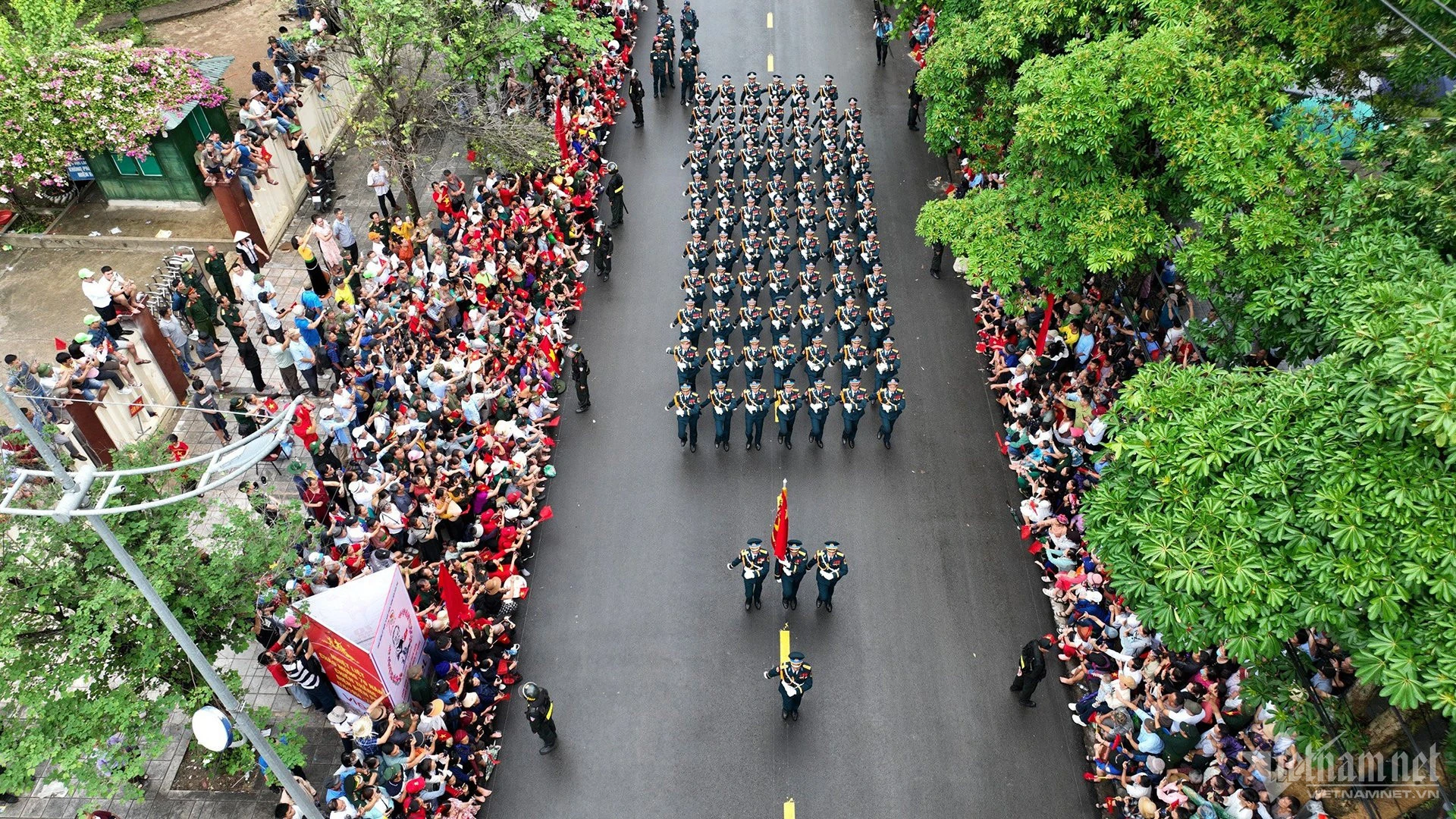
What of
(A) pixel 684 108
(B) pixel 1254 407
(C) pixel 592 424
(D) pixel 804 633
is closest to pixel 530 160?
(C) pixel 592 424

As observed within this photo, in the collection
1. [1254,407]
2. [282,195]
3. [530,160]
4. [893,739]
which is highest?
[1254,407]

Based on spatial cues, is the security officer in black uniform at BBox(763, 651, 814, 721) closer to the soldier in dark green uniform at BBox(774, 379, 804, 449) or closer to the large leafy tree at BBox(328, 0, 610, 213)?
the soldier in dark green uniform at BBox(774, 379, 804, 449)

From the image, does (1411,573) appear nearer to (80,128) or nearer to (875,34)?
(80,128)

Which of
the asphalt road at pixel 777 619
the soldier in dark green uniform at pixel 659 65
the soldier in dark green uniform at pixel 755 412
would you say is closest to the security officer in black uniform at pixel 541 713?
the asphalt road at pixel 777 619

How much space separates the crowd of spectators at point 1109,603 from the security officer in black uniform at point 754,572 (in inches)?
174

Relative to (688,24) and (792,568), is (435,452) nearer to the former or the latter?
(792,568)

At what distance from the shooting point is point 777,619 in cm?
1526

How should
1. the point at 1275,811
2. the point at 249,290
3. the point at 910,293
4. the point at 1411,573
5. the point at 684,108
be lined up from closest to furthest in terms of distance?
the point at 1411,573 < the point at 1275,811 < the point at 249,290 < the point at 910,293 < the point at 684,108

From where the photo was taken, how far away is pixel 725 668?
14586 millimetres

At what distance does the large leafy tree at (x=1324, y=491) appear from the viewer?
7.76 metres

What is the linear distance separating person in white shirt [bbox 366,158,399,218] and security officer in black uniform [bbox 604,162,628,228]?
16.3 feet

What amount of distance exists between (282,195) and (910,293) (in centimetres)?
1436

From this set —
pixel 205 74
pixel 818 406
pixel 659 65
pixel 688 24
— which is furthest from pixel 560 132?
pixel 818 406

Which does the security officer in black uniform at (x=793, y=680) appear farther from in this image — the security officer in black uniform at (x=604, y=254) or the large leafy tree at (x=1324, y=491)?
the security officer in black uniform at (x=604, y=254)
